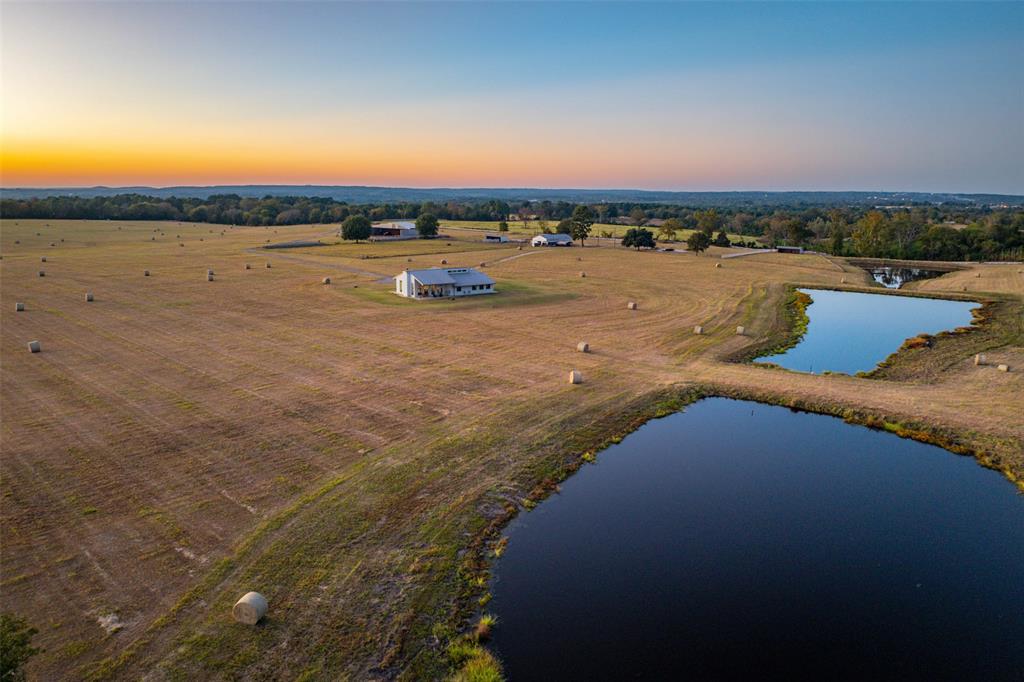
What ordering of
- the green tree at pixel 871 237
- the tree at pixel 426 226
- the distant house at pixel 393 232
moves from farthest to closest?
the distant house at pixel 393 232, the tree at pixel 426 226, the green tree at pixel 871 237

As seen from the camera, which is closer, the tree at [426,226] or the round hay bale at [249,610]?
the round hay bale at [249,610]

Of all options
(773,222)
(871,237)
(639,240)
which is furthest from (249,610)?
(773,222)

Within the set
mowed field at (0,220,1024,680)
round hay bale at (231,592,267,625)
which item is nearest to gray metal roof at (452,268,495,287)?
mowed field at (0,220,1024,680)

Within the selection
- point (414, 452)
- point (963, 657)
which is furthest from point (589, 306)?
point (963, 657)

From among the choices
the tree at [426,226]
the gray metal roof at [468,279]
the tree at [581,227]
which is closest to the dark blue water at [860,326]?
the gray metal roof at [468,279]

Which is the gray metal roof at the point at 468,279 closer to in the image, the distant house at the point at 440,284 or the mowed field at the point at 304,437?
the distant house at the point at 440,284

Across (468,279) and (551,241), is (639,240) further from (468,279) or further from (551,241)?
(468,279)

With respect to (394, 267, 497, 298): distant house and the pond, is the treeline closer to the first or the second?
the pond

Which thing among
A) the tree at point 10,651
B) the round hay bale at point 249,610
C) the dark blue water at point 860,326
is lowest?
the round hay bale at point 249,610

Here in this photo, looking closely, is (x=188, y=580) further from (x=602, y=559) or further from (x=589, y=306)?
(x=589, y=306)
